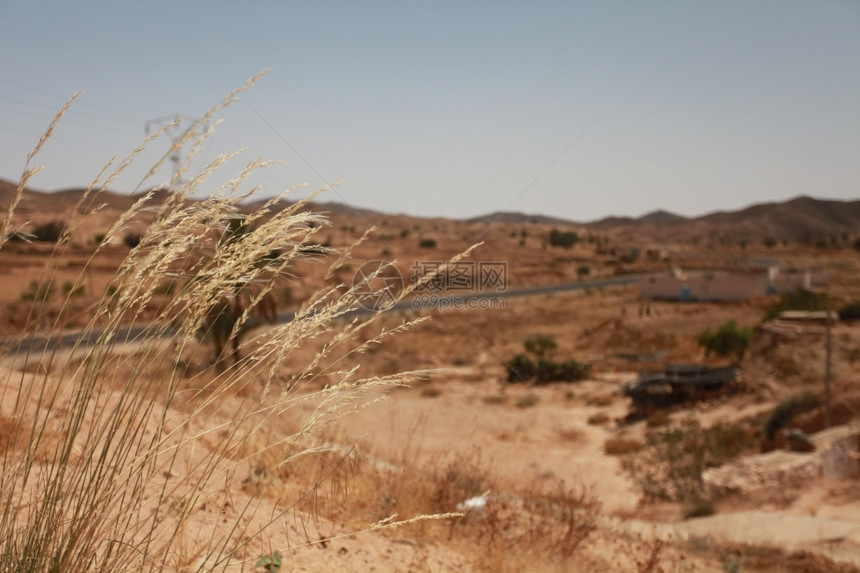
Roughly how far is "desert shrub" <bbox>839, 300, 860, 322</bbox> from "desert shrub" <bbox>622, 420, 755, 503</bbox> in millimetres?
18853

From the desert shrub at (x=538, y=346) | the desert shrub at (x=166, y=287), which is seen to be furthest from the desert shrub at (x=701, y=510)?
the desert shrub at (x=538, y=346)

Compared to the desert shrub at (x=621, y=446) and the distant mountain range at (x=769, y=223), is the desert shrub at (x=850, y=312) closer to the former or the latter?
the desert shrub at (x=621, y=446)

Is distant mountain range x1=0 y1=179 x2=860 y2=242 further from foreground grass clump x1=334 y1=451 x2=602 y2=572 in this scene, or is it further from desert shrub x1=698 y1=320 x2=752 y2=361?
foreground grass clump x1=334 y1=451 x2=602 y2=572

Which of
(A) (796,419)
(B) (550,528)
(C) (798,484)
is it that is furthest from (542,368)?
(B) (550,528)

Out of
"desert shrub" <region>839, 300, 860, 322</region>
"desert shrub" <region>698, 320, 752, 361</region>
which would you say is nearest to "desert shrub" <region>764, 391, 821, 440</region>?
"desert shrub" <region>698, 320, 752, 361</region>

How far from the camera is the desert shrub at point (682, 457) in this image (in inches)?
507

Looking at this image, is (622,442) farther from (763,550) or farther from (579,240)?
(579,240)

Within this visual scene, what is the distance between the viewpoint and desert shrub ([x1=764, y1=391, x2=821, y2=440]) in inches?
672

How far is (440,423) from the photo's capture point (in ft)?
62.5

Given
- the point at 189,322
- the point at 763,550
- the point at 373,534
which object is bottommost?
the point at 763,550

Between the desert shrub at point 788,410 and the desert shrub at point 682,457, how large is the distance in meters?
0.59

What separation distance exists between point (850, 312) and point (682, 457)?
23537mm

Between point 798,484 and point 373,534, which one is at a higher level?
point 373,534

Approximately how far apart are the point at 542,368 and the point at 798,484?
598 inches
